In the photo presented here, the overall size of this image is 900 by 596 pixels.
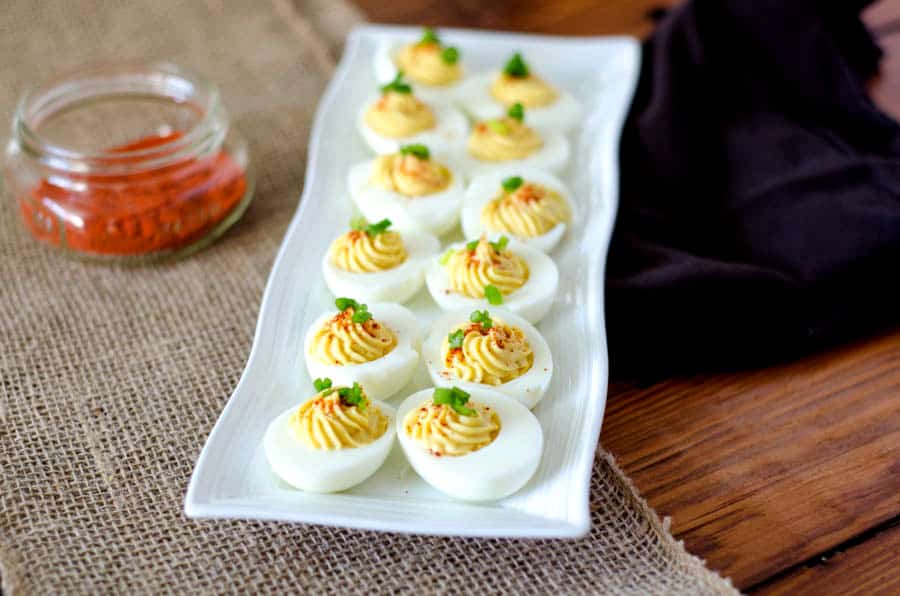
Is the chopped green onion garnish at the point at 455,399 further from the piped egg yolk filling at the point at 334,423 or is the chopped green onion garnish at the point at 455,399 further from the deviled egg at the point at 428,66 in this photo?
the deviled egg at the point at 428,66

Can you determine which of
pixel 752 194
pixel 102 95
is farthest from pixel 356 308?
pixel 102 95

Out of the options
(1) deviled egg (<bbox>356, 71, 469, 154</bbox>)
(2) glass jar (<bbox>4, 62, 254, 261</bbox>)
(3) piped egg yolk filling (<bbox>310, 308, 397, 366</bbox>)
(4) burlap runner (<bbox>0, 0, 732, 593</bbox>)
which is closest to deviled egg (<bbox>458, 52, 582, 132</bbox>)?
(1) deviled egg (<bbox>356, 71, 469, 154</bbox>)

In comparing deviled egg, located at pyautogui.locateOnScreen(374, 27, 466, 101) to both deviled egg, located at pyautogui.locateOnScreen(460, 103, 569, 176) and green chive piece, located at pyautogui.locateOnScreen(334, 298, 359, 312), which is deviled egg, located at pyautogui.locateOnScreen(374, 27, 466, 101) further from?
green chive piece, located at pyautogui.locateOnScreen(334, 298, 359, 312)

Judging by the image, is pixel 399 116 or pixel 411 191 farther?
pixel 399 116

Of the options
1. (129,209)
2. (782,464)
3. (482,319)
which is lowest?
(782,464)

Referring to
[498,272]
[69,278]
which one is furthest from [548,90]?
[69,278]

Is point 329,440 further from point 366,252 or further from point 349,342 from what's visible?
point 366,252

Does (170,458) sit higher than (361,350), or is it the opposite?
(361,350)
